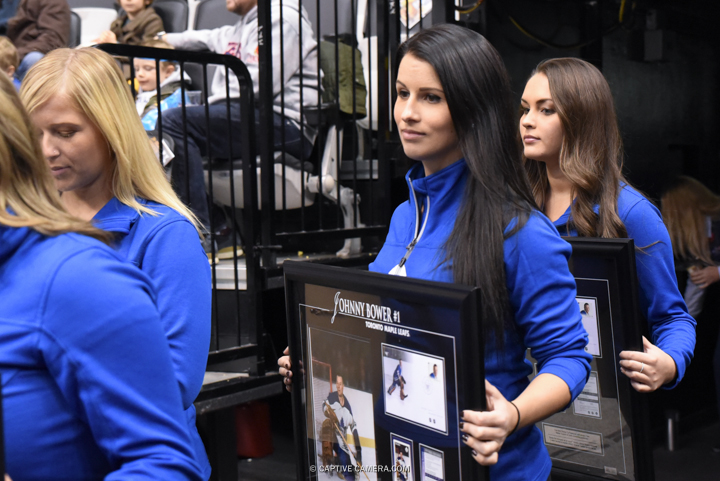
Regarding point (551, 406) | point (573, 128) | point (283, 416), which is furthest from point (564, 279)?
point (283, 416)

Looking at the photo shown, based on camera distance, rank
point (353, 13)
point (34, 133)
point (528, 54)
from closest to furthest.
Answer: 1. point (34, 133)
2. point (353, 13)
3. point (528, 54)

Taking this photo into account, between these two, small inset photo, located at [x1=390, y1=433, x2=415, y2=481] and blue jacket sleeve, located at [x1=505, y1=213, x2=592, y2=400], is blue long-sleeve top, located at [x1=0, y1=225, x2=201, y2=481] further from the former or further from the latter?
blue jacket sleeve, located at [x1=505, y1=213, x2=592, y2=400]

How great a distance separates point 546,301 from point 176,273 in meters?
0.77

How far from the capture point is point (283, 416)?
503 cm

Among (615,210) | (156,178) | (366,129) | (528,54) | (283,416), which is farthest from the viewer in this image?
(283,416)

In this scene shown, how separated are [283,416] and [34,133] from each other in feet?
13.8

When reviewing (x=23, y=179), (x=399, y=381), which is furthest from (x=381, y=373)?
(x=23, y=179)

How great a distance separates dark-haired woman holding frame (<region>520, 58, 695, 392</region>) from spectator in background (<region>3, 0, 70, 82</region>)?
3879 mm

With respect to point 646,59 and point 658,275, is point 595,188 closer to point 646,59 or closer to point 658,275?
point 658,275

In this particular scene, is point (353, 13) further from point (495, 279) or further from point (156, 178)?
point (495, 279)

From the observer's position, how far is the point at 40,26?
501 centimetres

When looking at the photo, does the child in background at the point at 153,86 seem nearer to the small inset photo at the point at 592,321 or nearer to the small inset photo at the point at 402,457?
the small inset photo at the point at 592,321

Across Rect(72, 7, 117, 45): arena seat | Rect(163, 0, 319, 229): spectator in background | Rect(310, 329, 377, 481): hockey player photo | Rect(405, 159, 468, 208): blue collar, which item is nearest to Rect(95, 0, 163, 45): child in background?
Rect(163, 0, 319, 229): spectator in background

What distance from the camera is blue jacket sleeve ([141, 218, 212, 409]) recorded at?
152 cm
